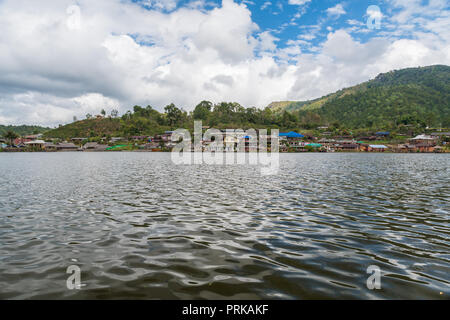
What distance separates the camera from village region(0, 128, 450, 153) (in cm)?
12500

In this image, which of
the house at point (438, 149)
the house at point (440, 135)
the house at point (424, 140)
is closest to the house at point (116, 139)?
the house at point (424, 140)

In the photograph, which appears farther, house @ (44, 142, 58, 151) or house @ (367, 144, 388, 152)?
house @ (44, 142, 58, 151)

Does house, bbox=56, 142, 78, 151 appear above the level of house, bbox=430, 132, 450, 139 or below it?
below

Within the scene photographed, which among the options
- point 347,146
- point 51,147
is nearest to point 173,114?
point 51,147

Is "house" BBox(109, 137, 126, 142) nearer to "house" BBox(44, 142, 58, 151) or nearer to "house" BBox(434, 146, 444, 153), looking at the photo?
"house" BBox(44, 142, 58, 151)

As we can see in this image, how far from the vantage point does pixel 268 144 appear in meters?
142

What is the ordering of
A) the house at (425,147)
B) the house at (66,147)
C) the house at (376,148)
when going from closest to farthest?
the house at (425,147) < the house at (376,148) < the house at (66,147)

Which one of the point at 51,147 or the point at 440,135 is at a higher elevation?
the point at 440,135

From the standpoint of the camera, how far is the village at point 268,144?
12500 cm

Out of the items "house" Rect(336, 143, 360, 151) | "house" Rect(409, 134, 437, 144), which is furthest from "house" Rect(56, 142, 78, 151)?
"house" Rect(409, 134, 437, 144)

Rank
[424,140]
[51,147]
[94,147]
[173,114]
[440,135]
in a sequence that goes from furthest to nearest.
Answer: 1. [173,114]
2. [94,147]
3. [51,147]
4. [440,135]
5. [424,140]

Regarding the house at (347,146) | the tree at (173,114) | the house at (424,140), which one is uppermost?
the tree at (173,114)

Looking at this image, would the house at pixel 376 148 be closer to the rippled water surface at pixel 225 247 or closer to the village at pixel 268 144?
the village at pixel 268 144

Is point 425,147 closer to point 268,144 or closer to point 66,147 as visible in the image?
point 268,144
